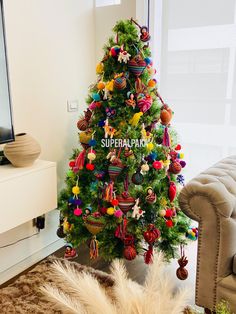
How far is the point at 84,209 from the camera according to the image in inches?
77.7

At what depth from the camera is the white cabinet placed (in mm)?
1690

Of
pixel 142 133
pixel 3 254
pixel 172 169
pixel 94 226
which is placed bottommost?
pixel 3 254

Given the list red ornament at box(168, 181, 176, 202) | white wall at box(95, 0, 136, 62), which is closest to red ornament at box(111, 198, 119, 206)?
red ornament at box(168, 181, 176, 202)

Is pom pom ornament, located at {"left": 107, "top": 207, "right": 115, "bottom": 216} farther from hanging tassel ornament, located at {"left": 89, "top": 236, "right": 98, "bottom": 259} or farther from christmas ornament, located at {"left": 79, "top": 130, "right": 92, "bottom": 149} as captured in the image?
christmas ornament, located at {"left": 79, "top": 130, "right": 92, "bottom": 149}

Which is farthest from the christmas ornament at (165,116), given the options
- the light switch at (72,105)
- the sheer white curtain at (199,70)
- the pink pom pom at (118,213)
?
the light switch at (72,105)

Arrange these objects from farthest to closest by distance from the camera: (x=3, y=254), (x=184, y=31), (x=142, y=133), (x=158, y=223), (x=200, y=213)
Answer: (x=184, y=31), (x=3, y=254), (x=158, y=223), (x=142, y=133), (x=200, y=213)

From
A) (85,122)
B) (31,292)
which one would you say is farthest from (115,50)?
(31,292)

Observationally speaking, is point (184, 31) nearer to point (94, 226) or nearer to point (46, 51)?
point (46, 51)

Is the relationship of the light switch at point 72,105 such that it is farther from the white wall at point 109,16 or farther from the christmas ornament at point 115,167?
the christmas ornament at point 115,167

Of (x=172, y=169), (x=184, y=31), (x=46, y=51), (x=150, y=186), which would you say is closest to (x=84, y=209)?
(x=150, y=186)

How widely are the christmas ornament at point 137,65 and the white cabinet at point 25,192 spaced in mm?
795

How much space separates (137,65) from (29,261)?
161 centimetres

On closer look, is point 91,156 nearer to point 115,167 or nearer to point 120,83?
point 115,167

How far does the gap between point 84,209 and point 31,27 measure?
1.27 metres
